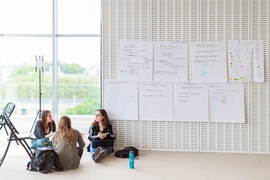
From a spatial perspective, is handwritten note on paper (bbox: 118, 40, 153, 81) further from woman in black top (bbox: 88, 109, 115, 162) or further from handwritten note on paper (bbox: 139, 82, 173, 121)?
woman in black top (bbox: 88, 109, 115, 162)

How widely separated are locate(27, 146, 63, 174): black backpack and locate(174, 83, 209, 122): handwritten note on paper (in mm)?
2162

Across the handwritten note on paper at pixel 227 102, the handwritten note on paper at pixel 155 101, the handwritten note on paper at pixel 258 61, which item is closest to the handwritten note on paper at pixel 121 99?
the handwritten note on paper at pixel 155 101

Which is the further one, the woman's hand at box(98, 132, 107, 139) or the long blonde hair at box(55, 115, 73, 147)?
the woman's hand at box(98, 132, 107, 139)

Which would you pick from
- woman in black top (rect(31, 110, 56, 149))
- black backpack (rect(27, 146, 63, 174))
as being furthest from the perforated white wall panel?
black backpack (rect(27, 146, 63, 174))

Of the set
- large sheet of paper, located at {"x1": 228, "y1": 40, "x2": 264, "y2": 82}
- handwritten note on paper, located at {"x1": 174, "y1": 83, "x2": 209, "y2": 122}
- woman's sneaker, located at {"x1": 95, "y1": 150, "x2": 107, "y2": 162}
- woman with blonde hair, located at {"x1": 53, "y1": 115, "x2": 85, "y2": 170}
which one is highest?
large sheet of paper, located at {"x1": 228, "y1": 40, "x2": 264, "y2": 82}

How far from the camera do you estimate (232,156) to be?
457 centimetres

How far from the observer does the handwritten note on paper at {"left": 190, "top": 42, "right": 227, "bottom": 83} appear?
4.79m

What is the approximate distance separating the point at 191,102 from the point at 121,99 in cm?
124

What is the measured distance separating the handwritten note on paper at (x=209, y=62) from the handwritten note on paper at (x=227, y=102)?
6.9 inches

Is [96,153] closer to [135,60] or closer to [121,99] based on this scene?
[121,99]

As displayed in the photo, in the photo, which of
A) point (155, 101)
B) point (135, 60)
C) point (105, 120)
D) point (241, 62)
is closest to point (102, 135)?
point (105, 120)

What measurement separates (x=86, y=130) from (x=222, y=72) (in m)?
2.82

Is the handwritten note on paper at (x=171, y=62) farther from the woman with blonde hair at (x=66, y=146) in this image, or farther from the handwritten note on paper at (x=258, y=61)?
the woman with blonde hair at (x=66, y=146)

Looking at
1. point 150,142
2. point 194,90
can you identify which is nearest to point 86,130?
point 150,142
